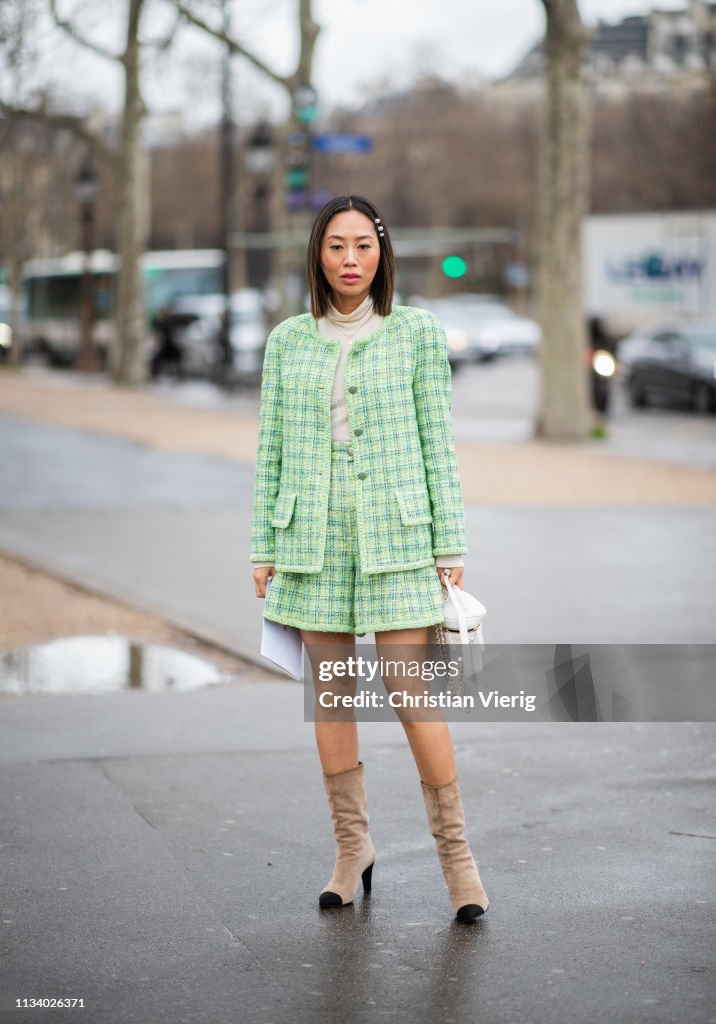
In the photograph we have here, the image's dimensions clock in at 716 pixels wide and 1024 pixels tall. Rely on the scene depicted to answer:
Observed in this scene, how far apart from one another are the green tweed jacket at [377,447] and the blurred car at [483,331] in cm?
3732

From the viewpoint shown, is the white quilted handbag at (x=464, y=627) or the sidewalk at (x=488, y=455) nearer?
the white quilted handbag at (x=464, y=627)

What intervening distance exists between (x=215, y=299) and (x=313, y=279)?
43222 mm

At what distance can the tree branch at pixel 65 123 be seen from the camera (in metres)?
32.6

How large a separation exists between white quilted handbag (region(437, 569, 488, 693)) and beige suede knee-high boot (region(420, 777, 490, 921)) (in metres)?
0.32

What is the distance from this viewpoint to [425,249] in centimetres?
8481

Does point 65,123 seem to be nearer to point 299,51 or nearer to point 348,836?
point 299,51

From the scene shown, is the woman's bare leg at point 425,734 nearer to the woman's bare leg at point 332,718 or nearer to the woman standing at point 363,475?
the woman standing at point 363,475

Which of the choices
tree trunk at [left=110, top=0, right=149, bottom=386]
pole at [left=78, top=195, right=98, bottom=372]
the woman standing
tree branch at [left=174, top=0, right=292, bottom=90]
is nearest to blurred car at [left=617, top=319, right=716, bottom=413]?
tree branch at [left=174, top=0, right=292, bottom=90]

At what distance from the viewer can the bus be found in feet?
161

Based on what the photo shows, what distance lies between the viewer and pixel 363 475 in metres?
4.27

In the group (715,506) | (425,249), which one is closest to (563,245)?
(715,506)

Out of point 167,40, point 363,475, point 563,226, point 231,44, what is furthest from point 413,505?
point 167,40

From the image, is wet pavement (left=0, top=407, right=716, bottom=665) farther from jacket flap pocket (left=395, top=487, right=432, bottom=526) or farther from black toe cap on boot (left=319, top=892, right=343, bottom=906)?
jacket flap pocket (left=395, top=487, right=432, bottom=526)

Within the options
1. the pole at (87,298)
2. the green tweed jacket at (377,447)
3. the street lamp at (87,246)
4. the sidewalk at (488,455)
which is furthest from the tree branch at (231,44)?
the green tweed jacket at (377,447)
